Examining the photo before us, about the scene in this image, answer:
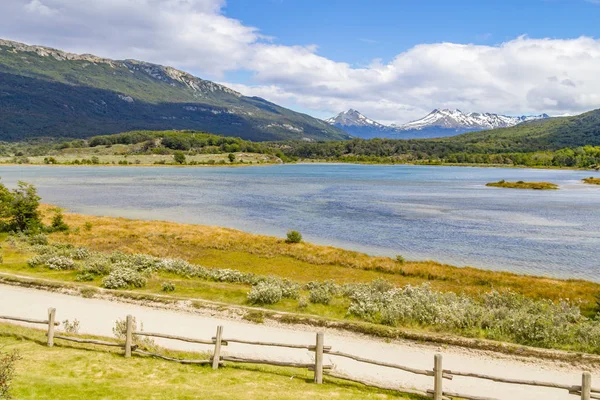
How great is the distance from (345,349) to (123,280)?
15.1m

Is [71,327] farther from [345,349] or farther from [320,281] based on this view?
[320,281]

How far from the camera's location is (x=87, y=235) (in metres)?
48.2

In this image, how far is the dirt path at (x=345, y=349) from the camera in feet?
49.1

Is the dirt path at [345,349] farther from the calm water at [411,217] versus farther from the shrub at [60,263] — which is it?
the calm water at [411,217]

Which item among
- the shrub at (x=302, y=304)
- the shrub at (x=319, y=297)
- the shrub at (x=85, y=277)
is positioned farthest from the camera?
the shrub at (x=85, y=277)

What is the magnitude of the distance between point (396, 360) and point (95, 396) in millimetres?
10521

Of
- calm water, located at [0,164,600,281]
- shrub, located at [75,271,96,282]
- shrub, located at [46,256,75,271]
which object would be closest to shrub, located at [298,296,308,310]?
shrub, located at [75,271,96,282]

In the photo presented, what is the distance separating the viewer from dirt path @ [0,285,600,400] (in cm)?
1495

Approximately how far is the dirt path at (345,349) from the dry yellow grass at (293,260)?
46.9 feet

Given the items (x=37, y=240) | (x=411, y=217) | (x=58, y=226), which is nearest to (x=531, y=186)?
(x=411, y=217)

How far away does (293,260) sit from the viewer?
41.8m

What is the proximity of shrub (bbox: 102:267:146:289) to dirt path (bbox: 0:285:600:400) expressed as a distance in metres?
2.15

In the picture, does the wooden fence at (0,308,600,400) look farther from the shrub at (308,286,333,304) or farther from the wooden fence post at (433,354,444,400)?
the shrub at (308,286,333,304)

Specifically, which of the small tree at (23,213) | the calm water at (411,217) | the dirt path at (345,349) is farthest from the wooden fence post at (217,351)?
the small tree at (23,213)
